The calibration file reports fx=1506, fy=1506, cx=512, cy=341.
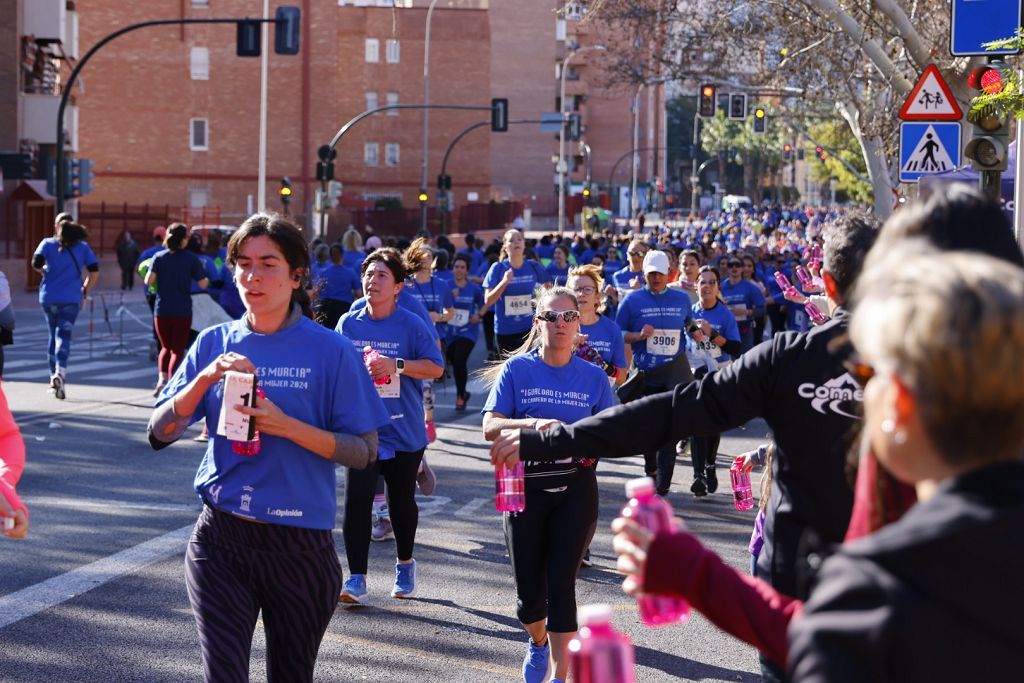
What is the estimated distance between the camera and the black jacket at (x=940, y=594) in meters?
1.97

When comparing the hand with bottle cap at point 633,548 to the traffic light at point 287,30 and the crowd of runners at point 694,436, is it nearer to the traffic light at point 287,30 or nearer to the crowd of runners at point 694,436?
the crowd of runners at point 694,436

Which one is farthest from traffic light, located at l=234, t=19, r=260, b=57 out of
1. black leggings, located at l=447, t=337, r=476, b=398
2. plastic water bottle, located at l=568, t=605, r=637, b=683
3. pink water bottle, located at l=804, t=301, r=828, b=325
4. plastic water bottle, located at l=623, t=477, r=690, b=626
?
plastic water bottle, located at l=568, t=605, r=637, b=683

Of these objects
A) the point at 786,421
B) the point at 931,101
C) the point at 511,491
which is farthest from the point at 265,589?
the point at 931,101

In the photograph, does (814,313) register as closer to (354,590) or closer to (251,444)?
(354,590)

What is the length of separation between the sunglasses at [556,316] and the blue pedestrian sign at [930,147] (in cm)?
842

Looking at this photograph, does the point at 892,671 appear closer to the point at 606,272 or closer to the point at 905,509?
the point at 905,509

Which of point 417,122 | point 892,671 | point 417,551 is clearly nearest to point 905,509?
point 892,671

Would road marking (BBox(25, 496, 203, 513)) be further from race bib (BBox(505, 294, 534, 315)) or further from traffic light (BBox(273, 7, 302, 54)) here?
traffic light (BBox(273, 7, 302, 54))

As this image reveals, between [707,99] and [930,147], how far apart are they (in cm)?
2284

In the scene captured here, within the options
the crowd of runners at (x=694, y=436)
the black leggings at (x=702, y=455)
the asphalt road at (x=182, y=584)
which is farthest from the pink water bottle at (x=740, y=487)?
the black leggings at (x=702, y=455)

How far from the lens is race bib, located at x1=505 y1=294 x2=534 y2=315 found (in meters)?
16.7

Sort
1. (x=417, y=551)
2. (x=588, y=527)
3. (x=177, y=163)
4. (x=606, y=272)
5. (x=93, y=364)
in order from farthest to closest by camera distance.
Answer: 1. (x=177, y=163)
2. (x=606, y=272)
3. (x=93, y=364)
4. (x=417, y=551)
5. (x=588, y=527)

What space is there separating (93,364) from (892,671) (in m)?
20.7

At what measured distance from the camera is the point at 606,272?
23469 millimetres
